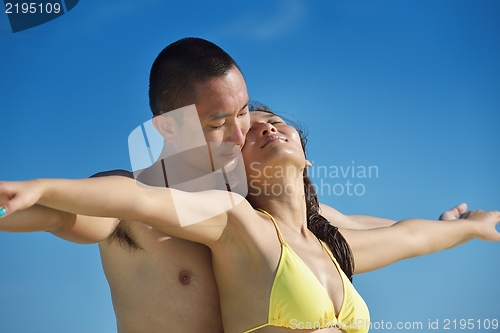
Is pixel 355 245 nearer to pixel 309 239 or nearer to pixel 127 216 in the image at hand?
pixel 309 239

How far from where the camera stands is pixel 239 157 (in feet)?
13.1

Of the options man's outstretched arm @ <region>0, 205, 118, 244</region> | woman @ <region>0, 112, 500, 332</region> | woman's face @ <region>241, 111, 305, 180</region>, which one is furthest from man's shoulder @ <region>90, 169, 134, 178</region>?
woman's face @ <region>241, 111, 305, 180</region>

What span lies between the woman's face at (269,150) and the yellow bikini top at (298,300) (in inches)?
22.0

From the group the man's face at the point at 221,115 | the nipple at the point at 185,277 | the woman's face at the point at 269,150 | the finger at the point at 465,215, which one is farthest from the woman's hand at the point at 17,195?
the finger at the point at 465,215

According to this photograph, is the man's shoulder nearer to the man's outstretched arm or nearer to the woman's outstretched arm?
the man's outstretched arm

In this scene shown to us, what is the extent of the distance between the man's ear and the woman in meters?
0.58

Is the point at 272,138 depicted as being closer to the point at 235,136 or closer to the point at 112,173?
the point at 235,136

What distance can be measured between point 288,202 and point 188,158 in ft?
2.99

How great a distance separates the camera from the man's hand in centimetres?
589

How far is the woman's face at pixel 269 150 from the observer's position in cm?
391

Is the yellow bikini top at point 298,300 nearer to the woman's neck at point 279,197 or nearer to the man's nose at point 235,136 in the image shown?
the woman's neck at point 279,197

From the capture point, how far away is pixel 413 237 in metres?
5.15

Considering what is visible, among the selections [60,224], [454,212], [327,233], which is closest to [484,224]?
[454,212]

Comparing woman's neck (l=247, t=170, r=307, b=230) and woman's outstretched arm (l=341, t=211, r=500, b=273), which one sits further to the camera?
woman's outstretched arm (l=341, t=211, r=500, b=273)
